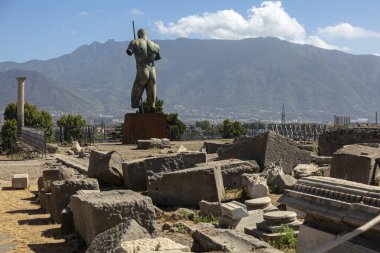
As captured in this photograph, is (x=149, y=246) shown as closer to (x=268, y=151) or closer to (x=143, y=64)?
(x=268, y=151)

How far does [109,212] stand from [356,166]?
5606 mm

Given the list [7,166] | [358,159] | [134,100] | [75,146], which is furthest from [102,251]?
[134,100]

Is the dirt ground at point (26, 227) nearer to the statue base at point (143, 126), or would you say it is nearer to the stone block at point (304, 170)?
the stone block at point (304, 170)

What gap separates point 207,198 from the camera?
9359 millimetres

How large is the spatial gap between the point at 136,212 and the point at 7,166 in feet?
37.5

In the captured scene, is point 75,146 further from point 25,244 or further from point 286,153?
point 25,244

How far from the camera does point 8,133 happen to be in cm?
2578

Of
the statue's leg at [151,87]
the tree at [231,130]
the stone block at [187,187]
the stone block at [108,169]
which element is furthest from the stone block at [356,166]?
the tree at [231,130]

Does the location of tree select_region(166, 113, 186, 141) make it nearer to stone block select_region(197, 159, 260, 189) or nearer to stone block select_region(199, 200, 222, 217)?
stone block select_region(197, 159, 260, 189)

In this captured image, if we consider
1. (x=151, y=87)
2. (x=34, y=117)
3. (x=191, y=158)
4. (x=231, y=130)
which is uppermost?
(x=151, y=87)

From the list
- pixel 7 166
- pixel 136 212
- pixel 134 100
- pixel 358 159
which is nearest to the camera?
pixel 136 212

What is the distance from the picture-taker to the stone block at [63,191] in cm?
866

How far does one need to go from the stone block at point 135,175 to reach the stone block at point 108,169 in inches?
15.8

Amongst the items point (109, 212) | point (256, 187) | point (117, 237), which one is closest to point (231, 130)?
point (256, 187)
